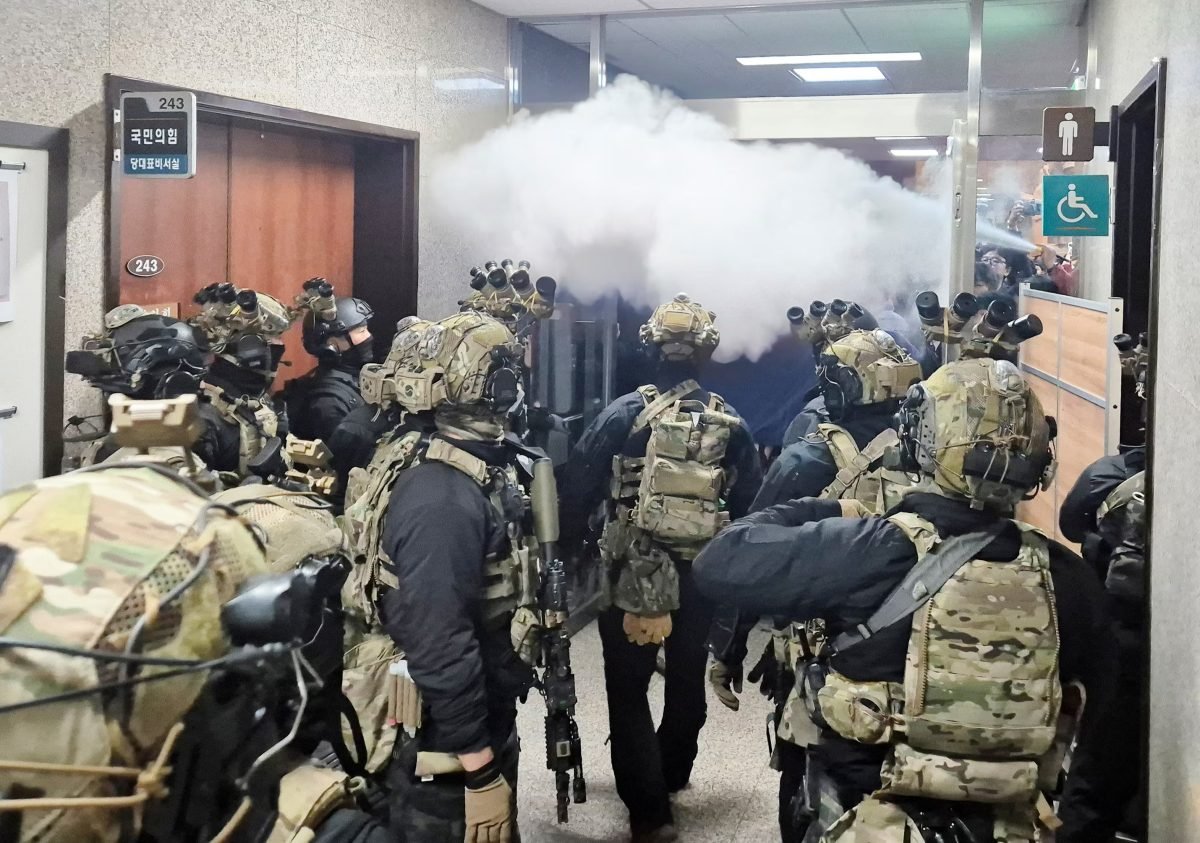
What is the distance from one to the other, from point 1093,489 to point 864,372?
0.87 metres

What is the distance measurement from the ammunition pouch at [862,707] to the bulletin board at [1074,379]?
2083 millimetres

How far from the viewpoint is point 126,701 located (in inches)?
45.3

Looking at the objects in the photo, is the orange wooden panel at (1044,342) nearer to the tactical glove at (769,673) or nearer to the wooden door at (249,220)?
the tactical glove at (769,673)

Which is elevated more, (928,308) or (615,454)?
(928,308)

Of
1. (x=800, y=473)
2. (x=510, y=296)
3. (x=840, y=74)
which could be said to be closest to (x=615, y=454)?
(x=800, y=473)

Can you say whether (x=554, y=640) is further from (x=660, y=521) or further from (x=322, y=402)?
(x=322, y=402)

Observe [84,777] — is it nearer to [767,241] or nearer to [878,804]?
[878,804]

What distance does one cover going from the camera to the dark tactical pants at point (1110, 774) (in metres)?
3.54

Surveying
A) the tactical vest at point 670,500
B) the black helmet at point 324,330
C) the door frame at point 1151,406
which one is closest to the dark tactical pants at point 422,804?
the tactical vest at point 670,500

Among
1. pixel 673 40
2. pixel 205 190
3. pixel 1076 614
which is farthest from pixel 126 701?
pixel 673 40

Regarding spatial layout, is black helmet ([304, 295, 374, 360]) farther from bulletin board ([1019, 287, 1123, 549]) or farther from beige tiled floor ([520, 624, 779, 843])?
bulletin board ([1019, 287, 1123, 549])

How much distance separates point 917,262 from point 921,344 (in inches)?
18.9

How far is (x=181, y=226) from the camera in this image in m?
4.68

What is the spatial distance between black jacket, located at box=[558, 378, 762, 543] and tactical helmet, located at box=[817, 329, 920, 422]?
462 mm
